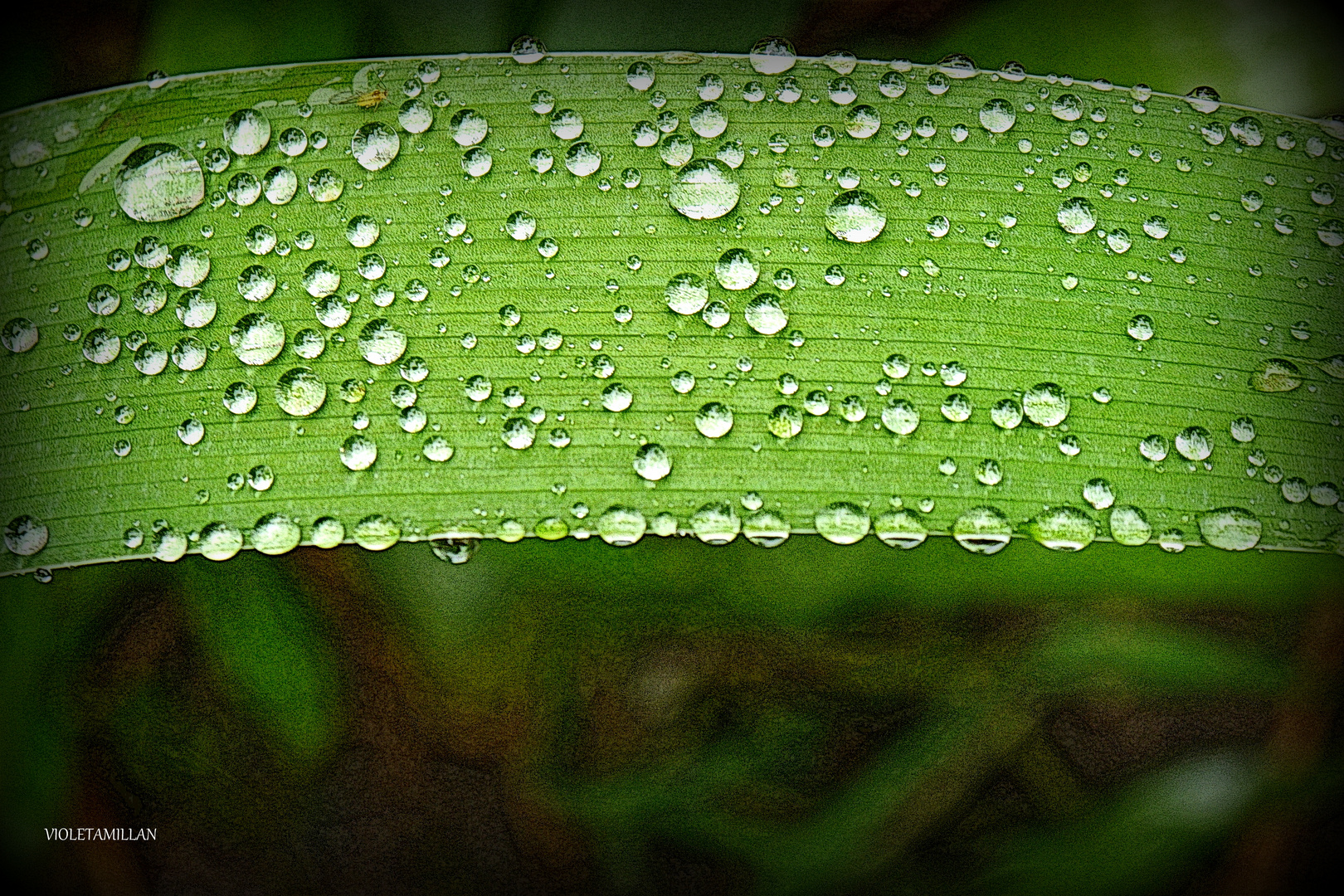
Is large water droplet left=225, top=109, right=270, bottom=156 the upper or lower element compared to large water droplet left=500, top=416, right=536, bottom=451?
upper

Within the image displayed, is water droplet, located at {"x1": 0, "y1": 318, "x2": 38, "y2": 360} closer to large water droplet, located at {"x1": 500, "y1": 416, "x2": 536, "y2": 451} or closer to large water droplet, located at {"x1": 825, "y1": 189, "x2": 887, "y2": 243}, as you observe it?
large water droplet, located at {"x1": 500, "y1": 416, "x2": 536, "y2": 451}

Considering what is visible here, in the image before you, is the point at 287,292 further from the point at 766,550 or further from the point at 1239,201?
the point at 1239,201

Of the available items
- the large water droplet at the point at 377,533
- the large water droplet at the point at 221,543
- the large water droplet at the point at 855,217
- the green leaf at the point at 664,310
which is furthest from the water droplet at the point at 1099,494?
the large water droplet at the point at 221,543

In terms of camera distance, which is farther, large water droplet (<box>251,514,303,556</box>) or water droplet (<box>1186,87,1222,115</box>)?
water droplet (<box>1186,87,1222,115</box>)

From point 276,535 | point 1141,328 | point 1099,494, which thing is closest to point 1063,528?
point 1099,494

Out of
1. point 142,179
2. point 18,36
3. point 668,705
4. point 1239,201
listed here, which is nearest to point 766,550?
point 668,705

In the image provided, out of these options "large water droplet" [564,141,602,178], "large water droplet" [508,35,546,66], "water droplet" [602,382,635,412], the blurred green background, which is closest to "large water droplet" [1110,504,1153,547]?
the blurred green background

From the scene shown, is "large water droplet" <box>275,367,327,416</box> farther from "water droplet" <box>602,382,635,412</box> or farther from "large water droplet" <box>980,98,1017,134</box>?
"large water droplet" <box>980,98,1017,134</box>

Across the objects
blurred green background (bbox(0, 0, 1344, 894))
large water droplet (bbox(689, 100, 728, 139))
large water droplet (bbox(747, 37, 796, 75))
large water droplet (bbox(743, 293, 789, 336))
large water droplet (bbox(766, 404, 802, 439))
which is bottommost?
blurred green background (bbox(0, 0, 1344, 894))
